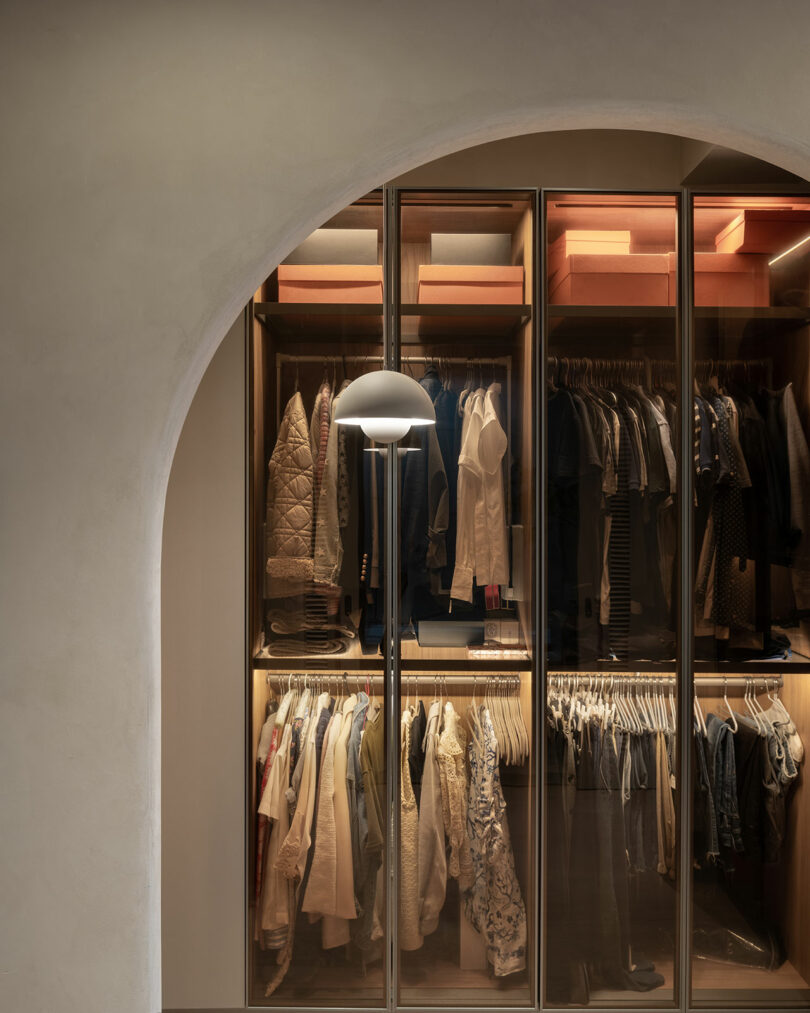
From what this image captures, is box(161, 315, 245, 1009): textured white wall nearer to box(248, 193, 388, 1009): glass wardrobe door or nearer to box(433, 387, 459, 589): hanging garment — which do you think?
box(248, 193, 388, 1009): glass wardrobe door

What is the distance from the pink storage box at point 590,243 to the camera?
2916mm

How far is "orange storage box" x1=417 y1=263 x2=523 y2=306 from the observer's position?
294 centimetres

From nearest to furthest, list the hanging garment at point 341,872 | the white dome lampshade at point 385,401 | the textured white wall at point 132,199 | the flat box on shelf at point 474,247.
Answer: the textured white wall at point 132,199 → the white dome lampshade at point 385,401 → the hanging garment at point 341,872 → the flat box on shelf at point 474,247

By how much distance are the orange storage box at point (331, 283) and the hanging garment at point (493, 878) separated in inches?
68.0

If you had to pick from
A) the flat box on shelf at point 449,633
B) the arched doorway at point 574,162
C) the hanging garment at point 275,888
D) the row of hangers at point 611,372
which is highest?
the arched doorway at point 574,162

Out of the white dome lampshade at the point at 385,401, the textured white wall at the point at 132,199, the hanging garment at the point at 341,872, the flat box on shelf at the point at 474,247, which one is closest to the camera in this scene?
the textured white wall at the point at 132,199

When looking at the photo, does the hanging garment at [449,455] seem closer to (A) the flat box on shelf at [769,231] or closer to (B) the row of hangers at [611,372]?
(B) the row of hangers at [611,372]

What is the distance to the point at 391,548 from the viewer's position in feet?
9.66

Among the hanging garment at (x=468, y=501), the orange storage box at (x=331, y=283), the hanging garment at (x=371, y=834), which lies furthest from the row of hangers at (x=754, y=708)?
the orange storage box at (x=331, y=283)

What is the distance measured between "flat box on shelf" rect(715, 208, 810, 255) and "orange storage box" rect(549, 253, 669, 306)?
26cm

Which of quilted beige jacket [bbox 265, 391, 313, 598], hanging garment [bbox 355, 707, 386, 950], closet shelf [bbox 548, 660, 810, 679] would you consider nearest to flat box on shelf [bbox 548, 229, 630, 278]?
quilted beige jacket [bbox 265, 391, 313, 598]

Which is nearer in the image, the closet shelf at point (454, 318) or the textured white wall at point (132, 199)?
the textured white wall at point (132, 199)

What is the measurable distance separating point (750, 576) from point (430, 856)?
1547 millimetres

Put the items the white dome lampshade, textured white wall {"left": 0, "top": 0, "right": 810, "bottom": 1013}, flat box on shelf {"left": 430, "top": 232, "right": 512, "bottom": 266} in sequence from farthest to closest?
flat box on shelf {"left": 430, "top": 232, "right": 512, "bottom": 266}, the white dome lampshade, textured white wall {"left": 0, "top": 0, "right": 810, "bottom": 1013}
